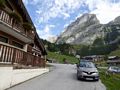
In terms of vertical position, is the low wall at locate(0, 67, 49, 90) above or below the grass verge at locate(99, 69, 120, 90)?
above

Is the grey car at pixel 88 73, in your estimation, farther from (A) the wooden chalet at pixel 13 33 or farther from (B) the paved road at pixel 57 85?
(A) the wooden chalet at pixel 13 33

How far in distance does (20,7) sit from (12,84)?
35.3 feet

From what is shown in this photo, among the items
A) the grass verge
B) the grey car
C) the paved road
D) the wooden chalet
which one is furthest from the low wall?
the grey car

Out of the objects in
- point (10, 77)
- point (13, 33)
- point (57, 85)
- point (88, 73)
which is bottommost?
point (57, 85)

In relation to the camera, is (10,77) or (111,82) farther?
(111,82)

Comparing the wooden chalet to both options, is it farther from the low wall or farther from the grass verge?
the grass verge

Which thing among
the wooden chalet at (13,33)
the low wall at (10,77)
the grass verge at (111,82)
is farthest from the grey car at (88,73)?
the low wall at (10,77)

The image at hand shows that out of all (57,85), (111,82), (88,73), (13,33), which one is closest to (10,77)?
(57,85)

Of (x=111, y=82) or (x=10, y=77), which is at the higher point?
(x=10, y=77)

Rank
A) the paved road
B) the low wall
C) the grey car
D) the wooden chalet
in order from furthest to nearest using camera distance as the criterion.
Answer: the grey car → the paved road → the wooden chalet → the low wall

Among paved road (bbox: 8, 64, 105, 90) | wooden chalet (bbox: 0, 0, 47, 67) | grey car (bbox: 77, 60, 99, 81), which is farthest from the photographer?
grey car (bbox: 77, 60, 99, 81)

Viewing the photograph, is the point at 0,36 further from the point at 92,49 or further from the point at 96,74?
the point at 92,49

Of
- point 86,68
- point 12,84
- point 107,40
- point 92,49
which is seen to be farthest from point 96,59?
point 12,84

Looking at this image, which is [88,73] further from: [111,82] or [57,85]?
[57,85]
